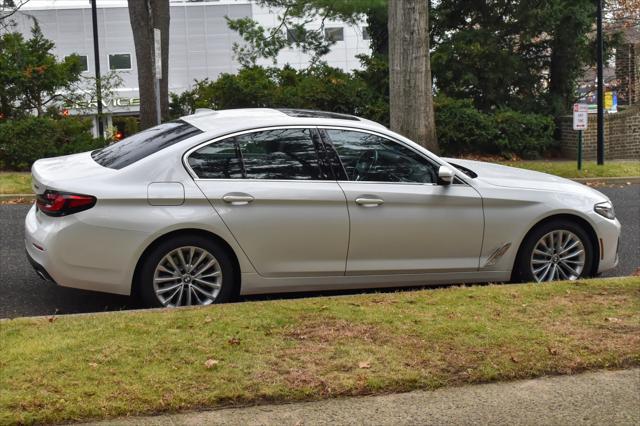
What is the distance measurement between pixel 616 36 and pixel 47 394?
77.9 feet

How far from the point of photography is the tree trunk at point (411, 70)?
12312 millimetres

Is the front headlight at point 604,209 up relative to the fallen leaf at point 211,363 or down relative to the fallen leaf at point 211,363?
up

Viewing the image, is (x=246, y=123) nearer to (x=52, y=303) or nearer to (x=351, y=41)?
(x=52, y=303)

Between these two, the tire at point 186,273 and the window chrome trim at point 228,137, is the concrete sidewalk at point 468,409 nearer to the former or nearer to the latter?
the tire at point 186,273

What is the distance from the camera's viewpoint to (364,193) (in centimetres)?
630

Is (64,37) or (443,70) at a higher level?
(64,37)

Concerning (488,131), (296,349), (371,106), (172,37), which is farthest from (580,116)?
A: (172,37)

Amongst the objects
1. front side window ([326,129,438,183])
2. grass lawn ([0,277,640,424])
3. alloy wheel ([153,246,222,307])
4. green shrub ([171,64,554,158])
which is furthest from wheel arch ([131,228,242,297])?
green shrub ([171,64,554,158])

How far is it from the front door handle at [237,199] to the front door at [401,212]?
79cm

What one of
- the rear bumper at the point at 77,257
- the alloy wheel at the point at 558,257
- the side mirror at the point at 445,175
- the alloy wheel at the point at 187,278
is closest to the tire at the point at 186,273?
the alloy wheel at the point at 187,278

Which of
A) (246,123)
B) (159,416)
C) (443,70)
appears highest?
(443,70)

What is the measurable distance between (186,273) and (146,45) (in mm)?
13119

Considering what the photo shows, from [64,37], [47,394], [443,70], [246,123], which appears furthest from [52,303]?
[64,37]

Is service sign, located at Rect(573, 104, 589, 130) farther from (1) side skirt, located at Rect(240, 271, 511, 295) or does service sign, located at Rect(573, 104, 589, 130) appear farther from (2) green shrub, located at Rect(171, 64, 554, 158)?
(1) side skirt, located at Rect(240, 271, 511, 295)
